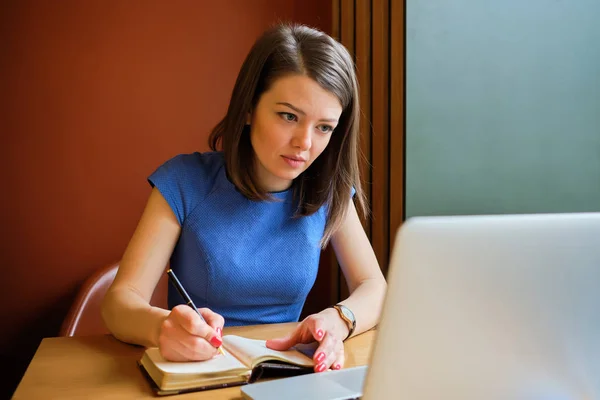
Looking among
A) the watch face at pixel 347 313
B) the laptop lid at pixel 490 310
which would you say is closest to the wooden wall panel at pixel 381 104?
the watch face at pixel 347 313

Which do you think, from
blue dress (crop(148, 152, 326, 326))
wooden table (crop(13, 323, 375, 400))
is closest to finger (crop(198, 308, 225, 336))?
wooden table (crop(13, 323, 375, 400))

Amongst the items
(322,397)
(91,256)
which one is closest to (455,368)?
(322,397)

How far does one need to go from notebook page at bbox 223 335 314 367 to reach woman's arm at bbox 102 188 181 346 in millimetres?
139

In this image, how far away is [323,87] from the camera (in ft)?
4.75

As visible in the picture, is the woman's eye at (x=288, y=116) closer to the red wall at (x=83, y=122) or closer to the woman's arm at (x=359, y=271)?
the woman's arm at (x=359, y=271)

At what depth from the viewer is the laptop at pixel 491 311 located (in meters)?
0.59

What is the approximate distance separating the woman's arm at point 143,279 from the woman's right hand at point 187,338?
10 cm

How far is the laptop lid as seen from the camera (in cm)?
59

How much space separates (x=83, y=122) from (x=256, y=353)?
1.59 meters

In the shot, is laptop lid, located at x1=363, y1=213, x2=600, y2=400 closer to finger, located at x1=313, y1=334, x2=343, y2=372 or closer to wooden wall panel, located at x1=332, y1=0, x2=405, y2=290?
finger, located at x1=313, y1=334, x2=343, y2=372

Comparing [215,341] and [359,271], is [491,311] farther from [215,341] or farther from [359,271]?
[359,271]

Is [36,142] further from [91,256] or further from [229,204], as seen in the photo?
[229,204]

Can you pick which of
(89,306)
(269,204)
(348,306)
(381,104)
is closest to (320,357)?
(348,306)

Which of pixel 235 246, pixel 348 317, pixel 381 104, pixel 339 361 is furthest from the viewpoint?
pixel 381 104
